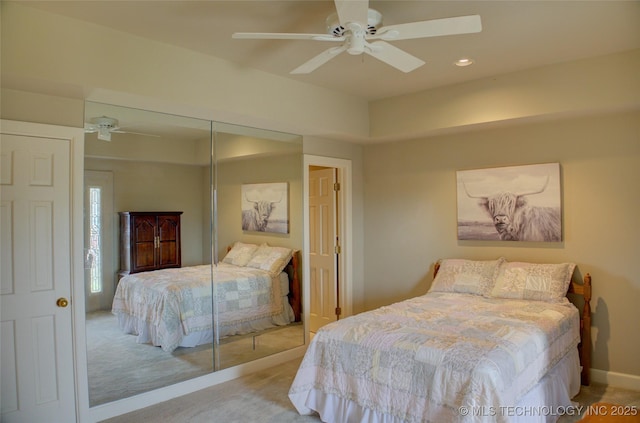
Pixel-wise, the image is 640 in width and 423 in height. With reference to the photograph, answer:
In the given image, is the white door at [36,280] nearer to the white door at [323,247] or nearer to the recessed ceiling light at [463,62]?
the white door at [323,247]

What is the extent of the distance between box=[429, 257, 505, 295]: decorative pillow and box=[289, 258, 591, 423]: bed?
15 cm

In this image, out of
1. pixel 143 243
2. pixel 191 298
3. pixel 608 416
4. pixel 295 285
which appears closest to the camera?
pixel 608 416

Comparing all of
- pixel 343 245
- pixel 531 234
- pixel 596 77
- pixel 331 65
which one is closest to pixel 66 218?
pixel 331 65

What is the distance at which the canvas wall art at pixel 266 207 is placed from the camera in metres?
4.03

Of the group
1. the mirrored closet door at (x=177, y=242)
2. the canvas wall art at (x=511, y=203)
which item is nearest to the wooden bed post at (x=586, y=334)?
the canvas wall art at (x=511, y=203)

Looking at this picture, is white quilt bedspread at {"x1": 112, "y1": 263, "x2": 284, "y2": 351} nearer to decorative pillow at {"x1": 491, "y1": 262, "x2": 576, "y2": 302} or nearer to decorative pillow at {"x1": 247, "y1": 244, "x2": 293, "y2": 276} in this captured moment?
decorative pillow at {"x1": 247, "y1": 244, "x2": 293, "y2": 276}

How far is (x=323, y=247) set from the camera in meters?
5.02

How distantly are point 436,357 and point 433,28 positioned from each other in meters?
1.76

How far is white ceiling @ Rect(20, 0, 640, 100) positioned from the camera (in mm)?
2482

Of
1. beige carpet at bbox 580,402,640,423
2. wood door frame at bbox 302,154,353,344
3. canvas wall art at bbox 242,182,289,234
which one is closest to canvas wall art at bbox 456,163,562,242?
wood door frame at bbox 302,154,353,344

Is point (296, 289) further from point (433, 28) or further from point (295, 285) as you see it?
point (433, 28)

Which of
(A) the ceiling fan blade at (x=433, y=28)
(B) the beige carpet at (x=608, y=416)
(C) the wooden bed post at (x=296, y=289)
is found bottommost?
(B) the beige carpet at (x=608, y=416)

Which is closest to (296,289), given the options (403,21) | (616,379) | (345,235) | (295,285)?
(295,285)

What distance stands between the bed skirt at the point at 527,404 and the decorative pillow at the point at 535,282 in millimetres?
465
